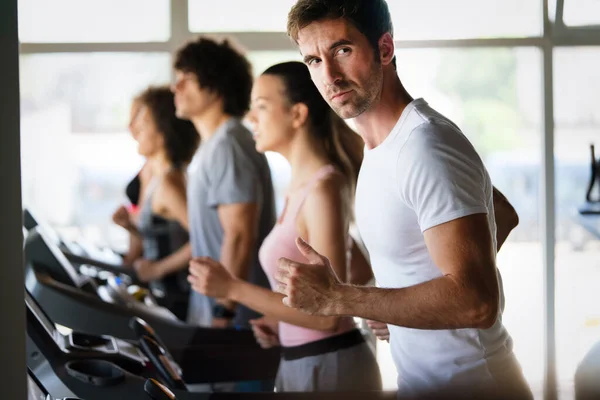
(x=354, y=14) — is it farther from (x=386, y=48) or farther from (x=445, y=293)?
(x=445, y=293)

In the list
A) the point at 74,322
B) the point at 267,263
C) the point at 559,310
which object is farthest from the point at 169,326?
the point at 559,310

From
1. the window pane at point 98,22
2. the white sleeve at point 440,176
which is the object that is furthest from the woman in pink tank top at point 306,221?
the window pane at point 98,22

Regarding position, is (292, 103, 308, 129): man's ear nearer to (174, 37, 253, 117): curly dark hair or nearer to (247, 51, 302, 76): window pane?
(247, 51, 302, 76): window pane

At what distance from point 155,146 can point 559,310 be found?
187cm

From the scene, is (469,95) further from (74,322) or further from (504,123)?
(74,322)

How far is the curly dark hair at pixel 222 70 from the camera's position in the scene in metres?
2.51

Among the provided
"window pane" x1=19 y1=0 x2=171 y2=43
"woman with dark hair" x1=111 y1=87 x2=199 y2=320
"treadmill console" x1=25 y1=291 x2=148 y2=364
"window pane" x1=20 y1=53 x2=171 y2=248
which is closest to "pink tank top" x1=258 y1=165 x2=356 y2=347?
"treadmill console" x1=25 y1=291 x2=148 y2=364

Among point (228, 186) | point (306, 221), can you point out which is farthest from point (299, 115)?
point (228, 186)

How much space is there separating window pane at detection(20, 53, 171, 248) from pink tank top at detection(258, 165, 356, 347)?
2.66m

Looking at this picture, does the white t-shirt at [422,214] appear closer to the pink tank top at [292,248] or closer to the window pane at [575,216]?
the pink tank top at [292,248]

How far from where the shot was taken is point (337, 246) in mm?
1627

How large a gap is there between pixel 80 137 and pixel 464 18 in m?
3.14

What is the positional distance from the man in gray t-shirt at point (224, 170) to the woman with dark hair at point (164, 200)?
1.88 ft

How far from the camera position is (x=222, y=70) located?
2.51m
